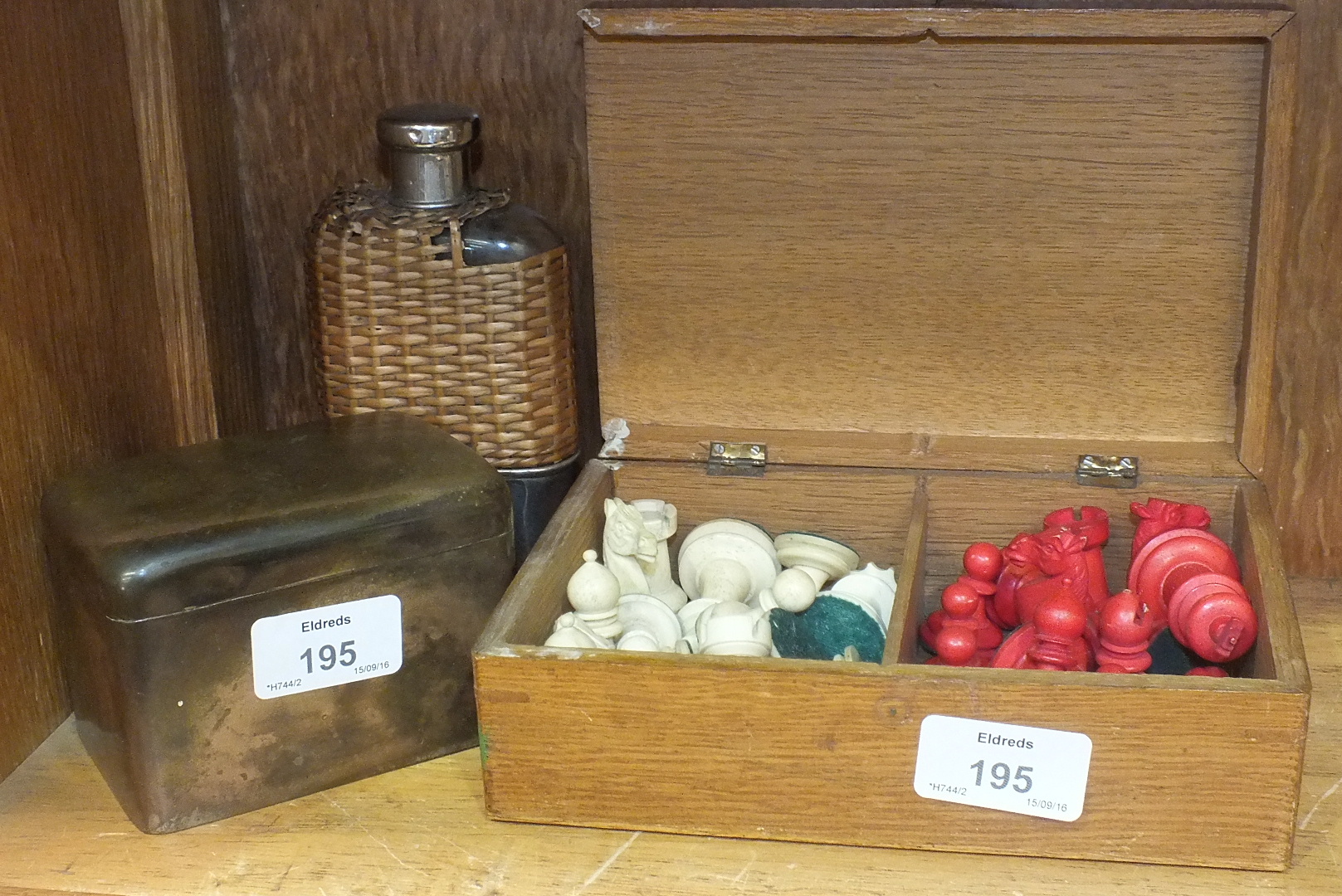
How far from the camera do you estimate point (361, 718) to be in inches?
35.4

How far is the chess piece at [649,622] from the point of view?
98cm

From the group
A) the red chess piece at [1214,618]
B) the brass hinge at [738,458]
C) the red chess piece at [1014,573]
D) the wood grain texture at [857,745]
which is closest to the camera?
the wood grain texture at [857,745]

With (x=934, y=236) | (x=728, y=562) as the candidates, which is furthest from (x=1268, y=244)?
(x=728, y=562)

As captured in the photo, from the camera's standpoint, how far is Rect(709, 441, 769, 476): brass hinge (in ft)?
3.70

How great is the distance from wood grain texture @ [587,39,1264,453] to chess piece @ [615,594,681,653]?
20cm

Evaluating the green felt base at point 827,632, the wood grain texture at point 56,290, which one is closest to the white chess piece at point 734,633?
the green felt base at point 827,632

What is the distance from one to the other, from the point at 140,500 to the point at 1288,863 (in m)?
0.73

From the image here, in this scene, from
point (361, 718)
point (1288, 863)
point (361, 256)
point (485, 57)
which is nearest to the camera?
point (1288, 863)

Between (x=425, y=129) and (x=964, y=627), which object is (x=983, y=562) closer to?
(x=964, y=627)

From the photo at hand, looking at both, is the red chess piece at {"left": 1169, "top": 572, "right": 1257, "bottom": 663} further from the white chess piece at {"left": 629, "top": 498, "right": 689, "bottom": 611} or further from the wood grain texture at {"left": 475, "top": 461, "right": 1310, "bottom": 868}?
the white chess piece at {"left": 629, "top": 498, "right": 689, "bottom": 611}

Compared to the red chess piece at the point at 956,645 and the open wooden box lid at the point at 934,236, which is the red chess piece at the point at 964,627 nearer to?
the red chess piece at the point at 956,645

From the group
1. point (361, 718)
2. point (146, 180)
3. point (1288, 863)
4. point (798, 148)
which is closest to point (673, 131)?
point (798, 148)

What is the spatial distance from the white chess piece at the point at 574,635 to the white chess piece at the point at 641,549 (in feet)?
0.28

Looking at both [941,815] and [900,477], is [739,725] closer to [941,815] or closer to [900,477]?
[941,815]
